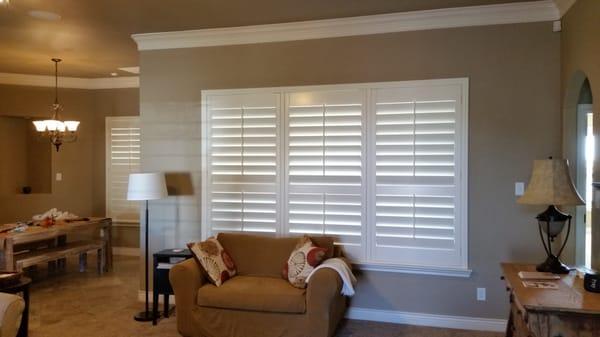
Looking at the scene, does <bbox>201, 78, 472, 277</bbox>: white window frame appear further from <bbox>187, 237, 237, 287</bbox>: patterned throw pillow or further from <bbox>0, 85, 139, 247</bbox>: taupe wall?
<bbox>0, 85, 139, 247</bbox>: taupe wall

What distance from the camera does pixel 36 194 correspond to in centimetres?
677

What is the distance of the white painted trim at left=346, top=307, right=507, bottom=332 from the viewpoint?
3.76 m

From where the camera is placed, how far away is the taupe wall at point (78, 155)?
6609 millimetres

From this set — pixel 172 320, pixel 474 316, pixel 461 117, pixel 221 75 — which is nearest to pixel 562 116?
pixel 461 117

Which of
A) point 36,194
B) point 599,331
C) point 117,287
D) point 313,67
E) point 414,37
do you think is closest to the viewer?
point 599,331

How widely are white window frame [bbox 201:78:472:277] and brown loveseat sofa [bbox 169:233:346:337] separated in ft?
2.16

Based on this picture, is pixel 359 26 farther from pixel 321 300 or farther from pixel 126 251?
pixel 126 251

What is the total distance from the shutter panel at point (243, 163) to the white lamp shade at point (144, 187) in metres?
0.55

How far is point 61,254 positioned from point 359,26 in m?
4.47

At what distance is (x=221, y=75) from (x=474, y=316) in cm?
331

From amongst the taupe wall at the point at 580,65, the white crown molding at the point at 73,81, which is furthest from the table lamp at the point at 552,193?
the white crown molding at the point at 73,81

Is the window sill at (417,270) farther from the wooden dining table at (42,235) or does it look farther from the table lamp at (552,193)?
the wooden dining table at (42,235)

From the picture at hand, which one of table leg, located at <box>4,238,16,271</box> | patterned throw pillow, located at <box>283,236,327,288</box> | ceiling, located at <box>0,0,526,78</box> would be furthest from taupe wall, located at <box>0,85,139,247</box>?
patterned throw pillow, located at <box>283,236,327,288</box>

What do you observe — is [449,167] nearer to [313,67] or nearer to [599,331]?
[313,67]
